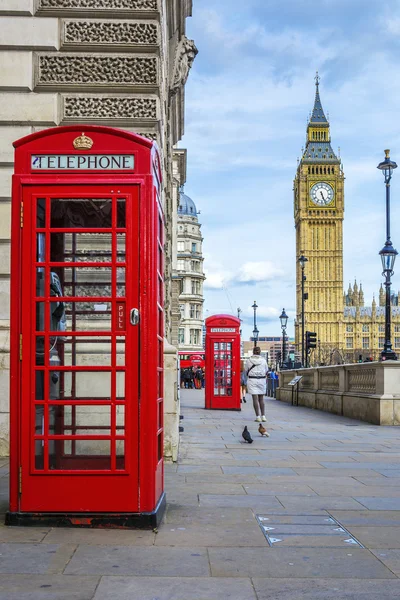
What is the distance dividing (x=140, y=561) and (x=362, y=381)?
13.9 metres

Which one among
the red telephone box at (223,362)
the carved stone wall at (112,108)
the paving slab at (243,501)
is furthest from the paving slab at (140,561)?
the red telephone box at (223,362)

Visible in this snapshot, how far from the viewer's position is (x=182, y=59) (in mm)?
16172

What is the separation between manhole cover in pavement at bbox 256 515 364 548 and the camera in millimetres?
5191

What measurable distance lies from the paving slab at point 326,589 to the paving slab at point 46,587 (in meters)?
0.86

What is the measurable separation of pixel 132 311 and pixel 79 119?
4.94 m

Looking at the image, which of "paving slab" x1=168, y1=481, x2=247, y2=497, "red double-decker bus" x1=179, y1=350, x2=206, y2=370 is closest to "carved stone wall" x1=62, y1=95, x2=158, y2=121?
"paving slab" x1=168, y1=481, x2=247, y2=497

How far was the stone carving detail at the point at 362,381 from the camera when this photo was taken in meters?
17.1

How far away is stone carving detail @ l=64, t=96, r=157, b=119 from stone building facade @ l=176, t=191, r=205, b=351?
327ft

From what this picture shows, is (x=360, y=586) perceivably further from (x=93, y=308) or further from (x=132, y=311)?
(x=93, y=308)

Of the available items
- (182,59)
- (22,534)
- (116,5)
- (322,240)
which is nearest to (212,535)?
(22,534)

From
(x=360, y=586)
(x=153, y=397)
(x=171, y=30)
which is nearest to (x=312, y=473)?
(x=153, y=397)

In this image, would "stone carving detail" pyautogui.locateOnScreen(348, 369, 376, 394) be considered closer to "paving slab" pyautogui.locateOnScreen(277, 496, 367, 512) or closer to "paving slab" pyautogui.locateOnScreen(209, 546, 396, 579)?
"paving slab" pyautogui.locateOnScreen(277, 496, 367, 512)

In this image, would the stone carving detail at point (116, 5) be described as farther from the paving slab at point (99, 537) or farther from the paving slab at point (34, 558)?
the paving slab at point (34, 558)

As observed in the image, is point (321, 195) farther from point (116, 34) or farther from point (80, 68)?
point (80, 68)
